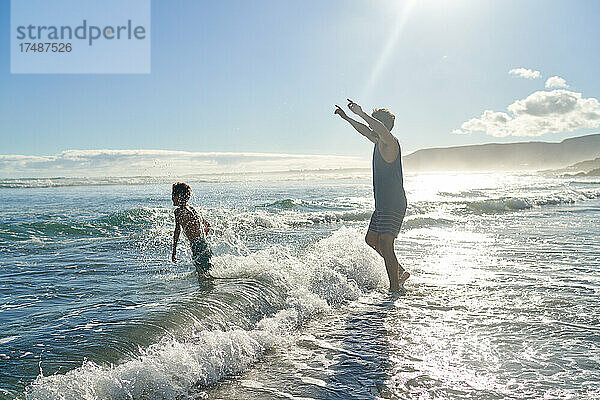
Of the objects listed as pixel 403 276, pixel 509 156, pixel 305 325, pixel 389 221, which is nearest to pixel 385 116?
pixel 389 221

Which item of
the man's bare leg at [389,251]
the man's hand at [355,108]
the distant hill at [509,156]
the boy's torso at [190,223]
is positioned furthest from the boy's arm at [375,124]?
the distant hill at [509,156]

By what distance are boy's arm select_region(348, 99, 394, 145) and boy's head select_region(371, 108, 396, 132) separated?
23 cm

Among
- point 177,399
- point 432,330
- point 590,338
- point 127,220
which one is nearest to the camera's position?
point 177,399

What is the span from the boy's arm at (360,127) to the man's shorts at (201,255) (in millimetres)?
2328

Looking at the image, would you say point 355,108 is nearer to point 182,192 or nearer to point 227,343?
point 182,192

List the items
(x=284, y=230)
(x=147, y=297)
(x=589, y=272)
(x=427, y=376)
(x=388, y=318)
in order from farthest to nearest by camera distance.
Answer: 1. (x=284, y=230)
2. (x=589, y=272)
3. (x=147, y=297)
4. (x=388, y=318)
5. (x=427, y=376)

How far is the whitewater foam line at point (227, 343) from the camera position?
123 inches

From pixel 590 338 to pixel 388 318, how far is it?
5.83 ft

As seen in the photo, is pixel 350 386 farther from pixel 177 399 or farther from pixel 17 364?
pixel 17 364

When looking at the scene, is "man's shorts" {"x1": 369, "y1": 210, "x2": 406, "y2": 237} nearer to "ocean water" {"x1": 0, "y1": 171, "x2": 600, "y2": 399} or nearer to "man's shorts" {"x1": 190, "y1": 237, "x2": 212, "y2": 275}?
"ocean water" {"x1": 0, "y1": 171, "x2": 600, "y2": 399}

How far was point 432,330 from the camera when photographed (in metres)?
4.44

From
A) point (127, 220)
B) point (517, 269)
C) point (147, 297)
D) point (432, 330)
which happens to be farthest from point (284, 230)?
point (432, 330)

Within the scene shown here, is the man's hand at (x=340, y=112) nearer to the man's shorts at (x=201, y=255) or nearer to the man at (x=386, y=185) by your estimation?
the man at (x=386, y=185)

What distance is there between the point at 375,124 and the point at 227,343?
2.75 metres
